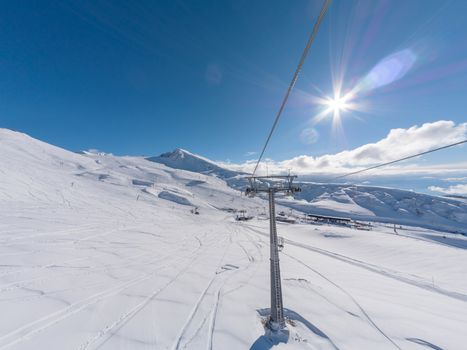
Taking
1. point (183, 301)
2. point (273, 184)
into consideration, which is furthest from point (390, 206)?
point (183, 301)

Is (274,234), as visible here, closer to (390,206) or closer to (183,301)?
(183,301)

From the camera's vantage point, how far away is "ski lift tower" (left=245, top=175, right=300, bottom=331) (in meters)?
7.40

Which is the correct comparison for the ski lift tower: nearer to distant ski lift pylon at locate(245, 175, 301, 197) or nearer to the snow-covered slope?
distant ski lift pylon at locate(245, 175, 301, 197)

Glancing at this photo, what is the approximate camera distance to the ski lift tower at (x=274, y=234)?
24.3 ft

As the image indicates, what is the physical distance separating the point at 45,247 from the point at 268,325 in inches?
678

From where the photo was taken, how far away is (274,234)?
26.0ft

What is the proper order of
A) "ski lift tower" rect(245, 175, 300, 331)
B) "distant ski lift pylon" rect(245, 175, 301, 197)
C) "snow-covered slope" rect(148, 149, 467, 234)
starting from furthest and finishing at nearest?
"snow-covered slope" rect(148, 149, 467, 234)
"distant ski lift pylon" rect(245, 175, 301, 197)
"ski lift tower" rect(245, 175, 300, 331)

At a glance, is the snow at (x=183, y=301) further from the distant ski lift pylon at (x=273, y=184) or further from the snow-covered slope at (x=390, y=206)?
the snow-covered slope at (x=390, y=206)

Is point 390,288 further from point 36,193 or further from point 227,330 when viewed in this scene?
point 36,193

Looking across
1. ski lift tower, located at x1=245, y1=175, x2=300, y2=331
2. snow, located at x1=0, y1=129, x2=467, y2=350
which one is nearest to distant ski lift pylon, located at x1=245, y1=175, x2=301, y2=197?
ski lift tower, located at x1=245, y1=175, x2=300, y2=331

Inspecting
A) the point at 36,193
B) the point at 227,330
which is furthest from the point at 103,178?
the point at 227,330

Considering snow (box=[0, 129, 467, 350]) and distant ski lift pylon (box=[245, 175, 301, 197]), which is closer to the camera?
snow (box=[0, 129, 467, 350])

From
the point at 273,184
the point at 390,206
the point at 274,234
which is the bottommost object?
the point at 274,234

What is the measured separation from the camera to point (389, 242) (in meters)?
33.8
